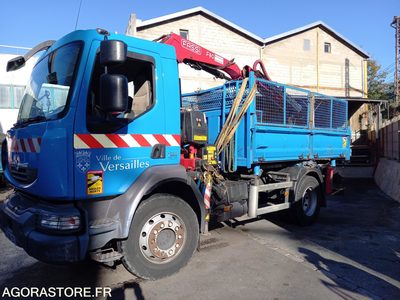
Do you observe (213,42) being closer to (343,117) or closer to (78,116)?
(343,117)

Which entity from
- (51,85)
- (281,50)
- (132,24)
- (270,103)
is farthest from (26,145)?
(281,50)

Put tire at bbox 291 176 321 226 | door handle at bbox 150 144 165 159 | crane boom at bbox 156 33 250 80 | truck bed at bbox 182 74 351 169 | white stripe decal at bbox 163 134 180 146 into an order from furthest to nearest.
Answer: tire at bbox 291 176 321 226, truck bed at bbox 182 74 351 169, crane boom at bbox 156 33 250 80, white stripe decal at bbox 163 134 180 146, door handle at bbox 150 144 165 159

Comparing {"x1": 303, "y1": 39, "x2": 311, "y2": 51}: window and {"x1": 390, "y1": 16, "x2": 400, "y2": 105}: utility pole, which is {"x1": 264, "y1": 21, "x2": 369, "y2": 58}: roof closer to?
{"x1": 303, "y1": 39, "x2": 311, "y2": 51}: window

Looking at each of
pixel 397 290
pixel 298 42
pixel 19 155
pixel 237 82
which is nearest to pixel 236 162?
pixel 237 82

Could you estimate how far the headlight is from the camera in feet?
10.4

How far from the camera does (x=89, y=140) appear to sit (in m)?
3.37

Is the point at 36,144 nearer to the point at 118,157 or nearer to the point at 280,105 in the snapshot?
the point at 118,157

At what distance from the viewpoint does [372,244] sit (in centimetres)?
555

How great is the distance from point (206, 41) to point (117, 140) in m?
17.8

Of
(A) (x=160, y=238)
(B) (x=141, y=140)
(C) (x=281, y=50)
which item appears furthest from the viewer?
(C) (x=281, y=50)

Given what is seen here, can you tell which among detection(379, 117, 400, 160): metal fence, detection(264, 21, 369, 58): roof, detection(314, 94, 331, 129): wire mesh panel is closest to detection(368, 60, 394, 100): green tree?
detection(264, 21, 369, 58): roof

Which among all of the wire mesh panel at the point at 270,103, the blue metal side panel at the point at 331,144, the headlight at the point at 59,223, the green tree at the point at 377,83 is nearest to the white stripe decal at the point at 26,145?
the headlight at the point at 59,223

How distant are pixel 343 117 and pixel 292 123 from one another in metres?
2.38

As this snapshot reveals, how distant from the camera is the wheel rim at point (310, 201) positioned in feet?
22.3
